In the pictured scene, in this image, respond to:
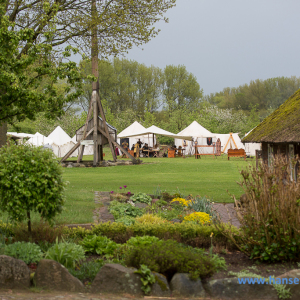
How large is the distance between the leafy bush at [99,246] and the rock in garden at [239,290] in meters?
1.64

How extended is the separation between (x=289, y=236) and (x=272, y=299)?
1.04 metres

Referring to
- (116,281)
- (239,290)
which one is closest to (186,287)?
(239,290)

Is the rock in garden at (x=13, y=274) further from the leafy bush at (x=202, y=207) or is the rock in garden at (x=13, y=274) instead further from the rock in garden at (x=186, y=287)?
the leafy bush at (x=202, y=207)

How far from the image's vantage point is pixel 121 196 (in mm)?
10500

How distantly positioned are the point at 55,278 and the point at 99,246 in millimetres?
1117

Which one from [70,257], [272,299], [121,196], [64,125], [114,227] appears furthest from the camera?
[64,125]

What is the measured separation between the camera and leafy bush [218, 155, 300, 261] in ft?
16.4

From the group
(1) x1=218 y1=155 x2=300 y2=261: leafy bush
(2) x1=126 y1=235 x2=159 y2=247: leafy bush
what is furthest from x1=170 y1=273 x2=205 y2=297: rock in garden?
(1) x1=218 y1=155 x2=300 y2=261: leafy bush

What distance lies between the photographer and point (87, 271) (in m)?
4.66

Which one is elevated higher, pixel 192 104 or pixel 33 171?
pixel 192 104

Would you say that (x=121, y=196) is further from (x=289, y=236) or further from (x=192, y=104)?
(x=192, y=104)

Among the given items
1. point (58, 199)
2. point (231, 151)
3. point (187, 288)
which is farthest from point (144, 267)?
point (231, 151)

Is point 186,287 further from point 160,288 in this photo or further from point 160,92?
point 160,92

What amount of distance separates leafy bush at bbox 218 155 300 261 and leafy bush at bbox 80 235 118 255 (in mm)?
1701
